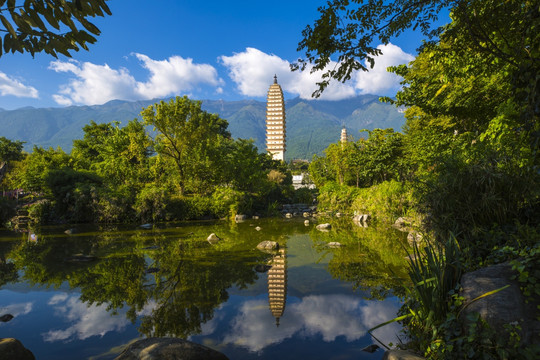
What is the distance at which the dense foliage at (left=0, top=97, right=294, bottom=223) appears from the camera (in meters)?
17.5

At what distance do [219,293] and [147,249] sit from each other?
5.09m

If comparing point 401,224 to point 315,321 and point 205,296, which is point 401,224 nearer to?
point 315,321

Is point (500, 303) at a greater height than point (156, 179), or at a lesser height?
lesser

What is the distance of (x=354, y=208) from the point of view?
67.6 feet

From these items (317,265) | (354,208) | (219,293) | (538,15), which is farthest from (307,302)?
(354,208)

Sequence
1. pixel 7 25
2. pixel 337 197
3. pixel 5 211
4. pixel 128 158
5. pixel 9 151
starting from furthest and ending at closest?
pixel 9 151, pixel 337 197, pixel 128 158, pixel 5 211, pixel 7 25

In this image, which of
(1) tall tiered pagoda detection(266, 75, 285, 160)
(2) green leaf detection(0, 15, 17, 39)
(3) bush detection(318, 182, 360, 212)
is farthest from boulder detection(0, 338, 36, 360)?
(1) tall tiered pagoda detection(266, 75, 285, 160)

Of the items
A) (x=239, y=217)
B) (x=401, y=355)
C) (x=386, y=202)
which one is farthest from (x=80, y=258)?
(x=386, y=202)

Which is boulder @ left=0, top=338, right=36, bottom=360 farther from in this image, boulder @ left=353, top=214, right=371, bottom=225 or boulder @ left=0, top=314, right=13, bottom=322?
boulder @ left=353, top=214, right=371, bottom=225

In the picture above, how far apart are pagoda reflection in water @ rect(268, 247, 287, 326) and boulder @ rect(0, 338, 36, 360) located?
11.6 feet

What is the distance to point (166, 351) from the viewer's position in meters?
3.38

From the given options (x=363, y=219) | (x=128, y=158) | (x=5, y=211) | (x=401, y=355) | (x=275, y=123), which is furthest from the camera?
(x=275, y=123)

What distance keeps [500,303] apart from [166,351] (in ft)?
12.0

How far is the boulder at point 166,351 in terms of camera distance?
10.9ft
